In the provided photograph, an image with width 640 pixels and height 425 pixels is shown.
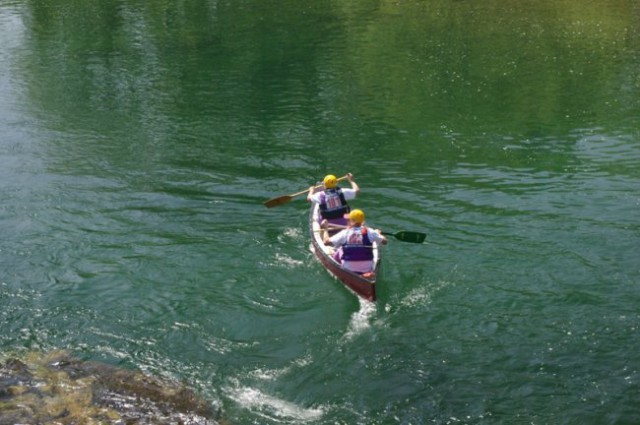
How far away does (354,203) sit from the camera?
25203 mm

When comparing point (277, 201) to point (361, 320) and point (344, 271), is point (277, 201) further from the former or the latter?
point (361, 320)

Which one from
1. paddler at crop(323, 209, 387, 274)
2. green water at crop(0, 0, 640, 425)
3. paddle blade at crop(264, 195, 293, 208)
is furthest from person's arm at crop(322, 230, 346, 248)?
paddle blade at crop(264, 195, 293, 208)

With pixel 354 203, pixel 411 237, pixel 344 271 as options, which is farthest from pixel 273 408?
pixel 354 203

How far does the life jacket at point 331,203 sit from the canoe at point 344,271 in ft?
1.86

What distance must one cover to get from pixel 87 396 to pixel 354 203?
38.3 feet

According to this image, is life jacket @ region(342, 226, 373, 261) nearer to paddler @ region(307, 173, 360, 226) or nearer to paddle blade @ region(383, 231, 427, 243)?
paddle blade @ region(383, 231, 427, 243)

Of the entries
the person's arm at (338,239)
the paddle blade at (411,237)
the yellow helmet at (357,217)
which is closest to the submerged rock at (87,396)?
the person's arm at (338,239)

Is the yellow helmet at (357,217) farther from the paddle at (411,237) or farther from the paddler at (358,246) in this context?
the paddle at (411,237)

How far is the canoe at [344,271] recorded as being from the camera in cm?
1902

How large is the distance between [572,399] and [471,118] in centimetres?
1910

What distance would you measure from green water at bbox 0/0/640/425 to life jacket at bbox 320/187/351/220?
1.03 m

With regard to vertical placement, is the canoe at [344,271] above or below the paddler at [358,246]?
below

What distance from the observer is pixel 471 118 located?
33.5 m

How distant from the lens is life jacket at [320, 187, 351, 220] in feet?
74.8
